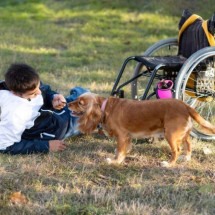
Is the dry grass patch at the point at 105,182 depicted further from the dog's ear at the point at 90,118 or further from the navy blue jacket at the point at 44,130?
the dog's ear at the point at 90,118

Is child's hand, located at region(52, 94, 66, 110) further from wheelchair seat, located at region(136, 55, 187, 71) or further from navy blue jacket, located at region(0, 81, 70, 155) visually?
wheelchair seat, located at region(136, 55, 187, 71)

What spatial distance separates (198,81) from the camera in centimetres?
462

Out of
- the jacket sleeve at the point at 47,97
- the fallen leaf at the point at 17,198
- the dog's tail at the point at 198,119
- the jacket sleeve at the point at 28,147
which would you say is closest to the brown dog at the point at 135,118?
the dog's tail at the point at 198,119

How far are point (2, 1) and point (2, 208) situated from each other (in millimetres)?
12712

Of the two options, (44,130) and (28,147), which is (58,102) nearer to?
(44,130)

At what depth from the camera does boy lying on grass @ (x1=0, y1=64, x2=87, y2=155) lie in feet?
12.9

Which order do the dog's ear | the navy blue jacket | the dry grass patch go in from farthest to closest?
1. the navy blue jacket
2. the dog's ear
3. the dry grass patch

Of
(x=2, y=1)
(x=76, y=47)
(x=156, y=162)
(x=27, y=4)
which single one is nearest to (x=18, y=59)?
(x=76, y=47)

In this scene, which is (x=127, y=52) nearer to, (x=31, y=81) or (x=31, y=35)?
(x=31, y=35)

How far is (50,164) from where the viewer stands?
12.6 ft

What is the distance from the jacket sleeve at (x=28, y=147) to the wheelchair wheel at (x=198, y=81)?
1.20m

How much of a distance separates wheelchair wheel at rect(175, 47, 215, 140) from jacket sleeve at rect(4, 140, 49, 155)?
1.20 metres

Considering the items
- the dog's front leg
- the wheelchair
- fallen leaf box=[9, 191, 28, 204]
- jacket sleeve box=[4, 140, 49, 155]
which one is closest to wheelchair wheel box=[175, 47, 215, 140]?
the wheelchair

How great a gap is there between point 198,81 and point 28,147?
5.50 feet
